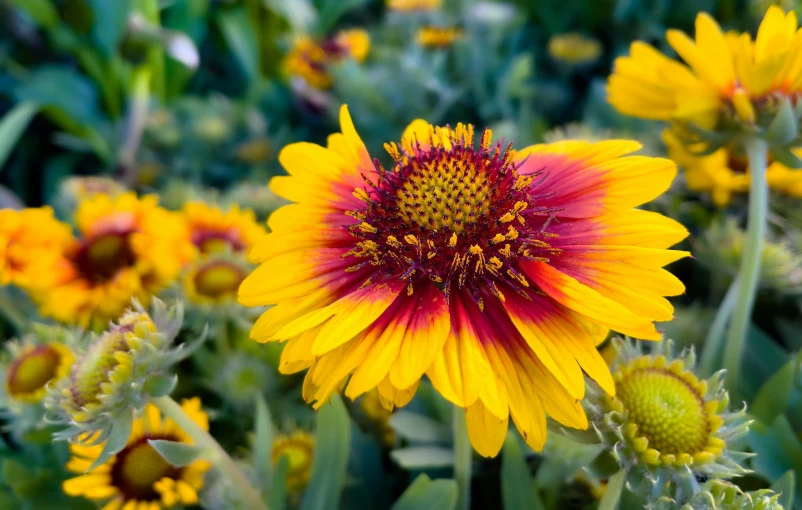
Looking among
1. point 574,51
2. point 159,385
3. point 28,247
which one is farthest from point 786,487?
point 574,51

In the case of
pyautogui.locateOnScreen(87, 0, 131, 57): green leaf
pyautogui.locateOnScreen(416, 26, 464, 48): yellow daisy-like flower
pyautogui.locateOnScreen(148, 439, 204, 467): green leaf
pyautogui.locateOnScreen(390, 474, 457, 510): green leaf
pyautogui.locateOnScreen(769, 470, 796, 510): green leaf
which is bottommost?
pyautogui.locateOnScreen(769, 470, 796, 510): green leaf

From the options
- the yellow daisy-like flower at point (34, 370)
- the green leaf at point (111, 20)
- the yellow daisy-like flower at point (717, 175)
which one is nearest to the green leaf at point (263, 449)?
the yellow daisy-like flower at point (34, 370)

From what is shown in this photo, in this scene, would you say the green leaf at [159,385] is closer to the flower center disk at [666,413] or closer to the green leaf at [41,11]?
the flower center disk at [666,413]

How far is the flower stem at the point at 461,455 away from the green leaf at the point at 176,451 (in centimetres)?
24

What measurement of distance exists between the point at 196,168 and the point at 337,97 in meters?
0.44

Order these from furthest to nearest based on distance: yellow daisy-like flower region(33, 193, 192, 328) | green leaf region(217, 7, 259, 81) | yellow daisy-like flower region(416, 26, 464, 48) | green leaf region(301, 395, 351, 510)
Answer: green leaf region(217, 7, 259, 81), yellow daisy-like flower region(416, 26, 464, 48), yellow daisy-like flower region(33, 193, 192, 328), green leaf region(301, 395, 351, 510)

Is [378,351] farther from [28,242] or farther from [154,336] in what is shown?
[28,242]

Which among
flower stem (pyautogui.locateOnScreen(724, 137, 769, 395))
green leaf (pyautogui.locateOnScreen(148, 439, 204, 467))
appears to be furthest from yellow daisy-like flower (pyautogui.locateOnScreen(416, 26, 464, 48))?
green leaf (pyautogui.locateOnScreen(148, 439, 204, 467))

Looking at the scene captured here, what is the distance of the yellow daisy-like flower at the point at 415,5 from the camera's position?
1.58 m

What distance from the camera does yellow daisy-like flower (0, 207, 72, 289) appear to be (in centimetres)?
83

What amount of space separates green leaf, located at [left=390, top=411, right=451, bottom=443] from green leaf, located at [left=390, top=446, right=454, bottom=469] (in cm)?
1

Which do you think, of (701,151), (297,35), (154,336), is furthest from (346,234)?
(297,35)

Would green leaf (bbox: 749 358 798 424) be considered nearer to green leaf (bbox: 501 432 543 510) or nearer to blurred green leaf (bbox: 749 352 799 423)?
blurred green leaf (bbox: 749 352 799 423)

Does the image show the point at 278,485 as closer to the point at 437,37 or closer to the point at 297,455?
the point at 297,455
